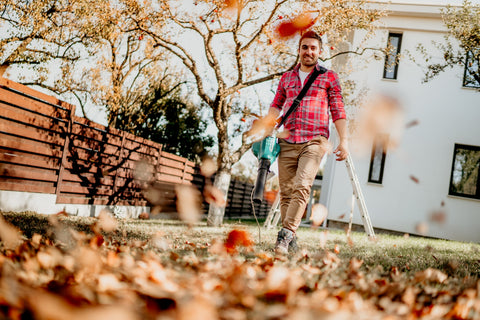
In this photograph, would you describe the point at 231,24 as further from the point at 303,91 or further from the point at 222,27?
the point at 303,91

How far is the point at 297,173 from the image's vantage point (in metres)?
3.68

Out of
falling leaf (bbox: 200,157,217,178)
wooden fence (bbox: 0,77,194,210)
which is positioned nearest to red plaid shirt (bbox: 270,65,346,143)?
wooden fence (bbox: 0,77,194,210)

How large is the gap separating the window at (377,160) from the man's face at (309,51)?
8868 millimetres

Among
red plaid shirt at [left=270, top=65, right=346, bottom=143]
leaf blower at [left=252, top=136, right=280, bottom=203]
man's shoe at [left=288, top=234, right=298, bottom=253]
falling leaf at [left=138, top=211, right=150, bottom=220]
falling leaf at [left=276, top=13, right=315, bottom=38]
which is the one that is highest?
falling leaf at [left=276, top=13, right=315, bottom=38]

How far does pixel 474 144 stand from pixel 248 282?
11952 millimetres

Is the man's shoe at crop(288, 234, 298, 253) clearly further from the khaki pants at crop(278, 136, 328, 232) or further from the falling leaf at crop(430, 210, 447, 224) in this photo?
the falling leaf at crop(430, 210, 447, 224)

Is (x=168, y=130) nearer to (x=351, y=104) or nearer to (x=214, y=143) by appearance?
(x=214, y=143)

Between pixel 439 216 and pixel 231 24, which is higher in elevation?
pixel 231 24

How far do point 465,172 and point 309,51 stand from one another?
9807 mm

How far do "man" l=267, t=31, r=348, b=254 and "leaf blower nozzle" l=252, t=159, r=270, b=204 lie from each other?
144mm

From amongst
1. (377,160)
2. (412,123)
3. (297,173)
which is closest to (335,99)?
(297,173)

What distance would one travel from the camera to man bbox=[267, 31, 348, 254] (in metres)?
3.59

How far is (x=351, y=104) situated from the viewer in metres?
10.8

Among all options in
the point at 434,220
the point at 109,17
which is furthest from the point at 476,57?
the point at 109,17
